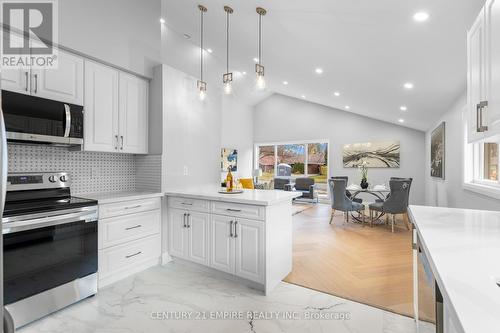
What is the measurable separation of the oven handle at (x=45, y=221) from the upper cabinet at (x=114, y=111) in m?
0.73

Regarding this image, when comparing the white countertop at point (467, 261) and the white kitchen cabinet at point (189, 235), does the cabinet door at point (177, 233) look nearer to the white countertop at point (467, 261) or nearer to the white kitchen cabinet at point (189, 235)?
the white kitchen cabinet at point (189, 235)

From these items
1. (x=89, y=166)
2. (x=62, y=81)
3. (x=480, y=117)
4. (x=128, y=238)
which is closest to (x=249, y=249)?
(x=128, y=238)

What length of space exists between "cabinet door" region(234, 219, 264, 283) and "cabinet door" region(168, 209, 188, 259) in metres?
0.76

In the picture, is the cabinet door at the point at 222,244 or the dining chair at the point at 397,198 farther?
the dining chair at the point at 397,198

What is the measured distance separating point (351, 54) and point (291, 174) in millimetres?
6341

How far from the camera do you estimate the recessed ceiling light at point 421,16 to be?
6.68 feet

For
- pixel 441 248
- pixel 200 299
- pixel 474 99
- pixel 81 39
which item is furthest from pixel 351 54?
pixel 200 299

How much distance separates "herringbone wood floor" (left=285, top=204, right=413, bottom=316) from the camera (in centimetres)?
239

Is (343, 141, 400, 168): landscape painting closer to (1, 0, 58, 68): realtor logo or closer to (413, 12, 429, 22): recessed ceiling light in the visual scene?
(413, 12, 429, 22): recessed ceiling light

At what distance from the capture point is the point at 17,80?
2.10 meters

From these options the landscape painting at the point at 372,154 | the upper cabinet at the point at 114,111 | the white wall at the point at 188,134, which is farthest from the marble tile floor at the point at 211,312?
the landscape painting at the point at 372,154

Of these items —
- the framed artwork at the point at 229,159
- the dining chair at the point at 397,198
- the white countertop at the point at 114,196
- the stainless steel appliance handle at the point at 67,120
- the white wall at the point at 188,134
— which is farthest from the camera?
the framed artwork at the point at 229,159

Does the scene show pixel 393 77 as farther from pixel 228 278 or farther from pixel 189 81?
pixel 228 278

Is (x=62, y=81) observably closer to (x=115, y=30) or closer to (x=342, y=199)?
(x=115, y=30)
